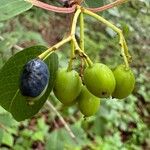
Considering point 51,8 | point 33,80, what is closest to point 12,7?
point 51,8

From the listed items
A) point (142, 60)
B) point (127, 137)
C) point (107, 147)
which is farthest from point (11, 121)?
point (127, 137)

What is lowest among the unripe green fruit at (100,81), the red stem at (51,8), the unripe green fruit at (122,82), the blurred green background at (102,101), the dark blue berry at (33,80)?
the blurred green background at (102,101)

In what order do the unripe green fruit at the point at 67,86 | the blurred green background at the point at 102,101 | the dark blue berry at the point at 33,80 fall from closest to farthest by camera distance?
the dark blue berry at the point at 33,80, the unripe green fruit at the point at 67,86, the blurred green background at the point at 102,101

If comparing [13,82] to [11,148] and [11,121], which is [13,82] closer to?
[11,121]

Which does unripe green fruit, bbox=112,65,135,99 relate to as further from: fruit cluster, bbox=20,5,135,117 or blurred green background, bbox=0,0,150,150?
blurred green background, bbox=0,0,150,150

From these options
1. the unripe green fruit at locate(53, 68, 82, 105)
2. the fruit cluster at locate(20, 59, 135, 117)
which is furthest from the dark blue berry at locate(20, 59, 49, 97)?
the unripe green fruit at locate(53, 68, 82, 105)

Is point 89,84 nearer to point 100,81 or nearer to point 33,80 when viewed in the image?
point 100,81

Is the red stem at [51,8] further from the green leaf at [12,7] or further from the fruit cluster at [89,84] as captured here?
the fruit cluster at [89,84]

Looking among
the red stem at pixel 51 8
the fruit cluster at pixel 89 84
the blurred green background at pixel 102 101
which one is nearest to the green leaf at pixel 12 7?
the red stem at pixel 51 8
